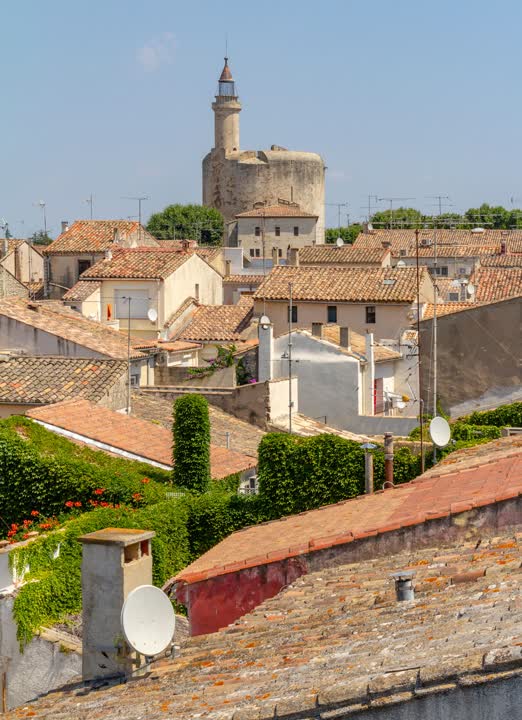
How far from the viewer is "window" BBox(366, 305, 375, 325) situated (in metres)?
42.5

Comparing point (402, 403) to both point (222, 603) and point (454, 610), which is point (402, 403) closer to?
point (222, 603)

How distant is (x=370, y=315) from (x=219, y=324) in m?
6.26

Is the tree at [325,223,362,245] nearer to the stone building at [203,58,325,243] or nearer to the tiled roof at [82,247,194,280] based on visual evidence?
the stone building at [203,58,325,243]

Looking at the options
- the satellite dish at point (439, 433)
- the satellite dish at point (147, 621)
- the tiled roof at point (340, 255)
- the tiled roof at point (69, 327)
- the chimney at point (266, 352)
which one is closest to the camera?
the satellite dish at point (147, 621)

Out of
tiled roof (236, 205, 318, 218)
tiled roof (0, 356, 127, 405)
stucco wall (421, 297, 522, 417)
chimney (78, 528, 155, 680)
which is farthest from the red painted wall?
tiled roof (236, 205, 318, 218)

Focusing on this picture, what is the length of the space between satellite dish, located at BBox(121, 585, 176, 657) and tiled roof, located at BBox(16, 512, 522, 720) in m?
0.17

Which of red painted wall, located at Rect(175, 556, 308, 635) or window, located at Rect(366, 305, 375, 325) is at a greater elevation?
window, located at Rect(366, 305, 375, 325)

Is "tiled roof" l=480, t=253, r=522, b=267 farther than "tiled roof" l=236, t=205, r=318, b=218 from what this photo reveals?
No

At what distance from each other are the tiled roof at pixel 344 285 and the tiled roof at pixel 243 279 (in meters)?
18.8

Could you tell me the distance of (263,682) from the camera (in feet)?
21.6

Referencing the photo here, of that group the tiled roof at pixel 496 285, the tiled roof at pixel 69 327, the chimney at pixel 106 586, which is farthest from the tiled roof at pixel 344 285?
the chimney at pixel 106 586

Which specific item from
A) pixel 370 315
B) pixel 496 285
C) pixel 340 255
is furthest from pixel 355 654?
pixel 340 255

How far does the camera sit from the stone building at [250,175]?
111000 millimetres

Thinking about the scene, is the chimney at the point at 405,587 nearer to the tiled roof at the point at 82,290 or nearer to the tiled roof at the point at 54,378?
the tiled roof at the point at 54,378
